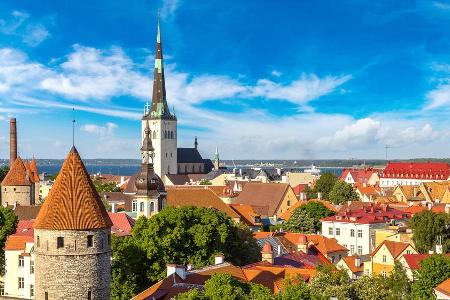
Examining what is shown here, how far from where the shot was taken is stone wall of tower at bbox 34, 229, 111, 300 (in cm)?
2784

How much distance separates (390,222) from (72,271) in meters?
48.5

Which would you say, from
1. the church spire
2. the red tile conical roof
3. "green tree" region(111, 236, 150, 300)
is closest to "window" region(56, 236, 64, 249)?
the red tile conical roof

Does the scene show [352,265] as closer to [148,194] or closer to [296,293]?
[148,194]

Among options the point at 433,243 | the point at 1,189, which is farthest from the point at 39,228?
the point at 1,189

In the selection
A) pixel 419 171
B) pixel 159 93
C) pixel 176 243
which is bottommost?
pixel 176 243

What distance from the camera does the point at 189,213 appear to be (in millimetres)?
46375

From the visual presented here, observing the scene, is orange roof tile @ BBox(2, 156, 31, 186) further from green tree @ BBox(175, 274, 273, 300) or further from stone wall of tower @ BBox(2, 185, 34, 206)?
green tree @ BBox(175, 274, 273, 300)

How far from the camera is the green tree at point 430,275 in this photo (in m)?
40.1

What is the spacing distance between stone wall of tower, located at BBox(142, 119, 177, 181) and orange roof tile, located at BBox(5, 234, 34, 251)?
3728 inches

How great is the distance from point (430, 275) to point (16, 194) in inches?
1976

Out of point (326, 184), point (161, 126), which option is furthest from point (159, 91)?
point (326, 184)

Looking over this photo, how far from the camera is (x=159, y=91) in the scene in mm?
140875

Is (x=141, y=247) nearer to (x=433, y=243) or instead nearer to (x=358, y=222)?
(x=433, y=243)

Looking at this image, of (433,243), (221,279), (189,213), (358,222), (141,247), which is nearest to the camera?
(221,279)
